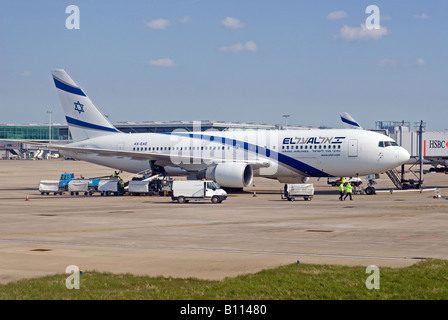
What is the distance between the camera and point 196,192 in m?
50.4

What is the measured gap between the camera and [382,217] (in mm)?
37656

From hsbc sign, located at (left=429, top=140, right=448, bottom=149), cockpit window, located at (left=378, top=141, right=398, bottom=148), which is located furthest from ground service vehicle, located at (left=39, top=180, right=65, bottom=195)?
hsbc sign, located at (left=429, top=140, right=448, bottom=149)

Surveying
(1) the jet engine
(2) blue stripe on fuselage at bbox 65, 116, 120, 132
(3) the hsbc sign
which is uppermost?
(2) blue stripe on fuselage at bbox 65, 116, 120, 132

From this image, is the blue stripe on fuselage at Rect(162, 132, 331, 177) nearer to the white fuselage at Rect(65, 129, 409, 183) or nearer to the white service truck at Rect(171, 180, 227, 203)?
the white fuselage at Rect(65, 129, 409, 183)

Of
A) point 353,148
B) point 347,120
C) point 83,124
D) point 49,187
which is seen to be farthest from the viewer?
point 347,120

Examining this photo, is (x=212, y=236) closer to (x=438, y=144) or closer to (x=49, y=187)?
(x=49, y=187)

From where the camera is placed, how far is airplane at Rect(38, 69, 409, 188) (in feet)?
189

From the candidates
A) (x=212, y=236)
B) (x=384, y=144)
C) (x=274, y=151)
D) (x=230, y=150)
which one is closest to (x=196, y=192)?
(x=230, y=150)

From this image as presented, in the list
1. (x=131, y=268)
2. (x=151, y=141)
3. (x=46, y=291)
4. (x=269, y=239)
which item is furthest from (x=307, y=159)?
(x=46, y=291)

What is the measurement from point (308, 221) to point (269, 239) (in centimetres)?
811

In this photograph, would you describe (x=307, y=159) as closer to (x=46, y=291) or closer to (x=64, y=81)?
(x=64, y=81)

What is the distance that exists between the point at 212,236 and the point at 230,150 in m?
32.8

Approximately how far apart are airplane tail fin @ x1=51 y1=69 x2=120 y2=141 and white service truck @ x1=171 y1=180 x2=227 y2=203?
20.9m
